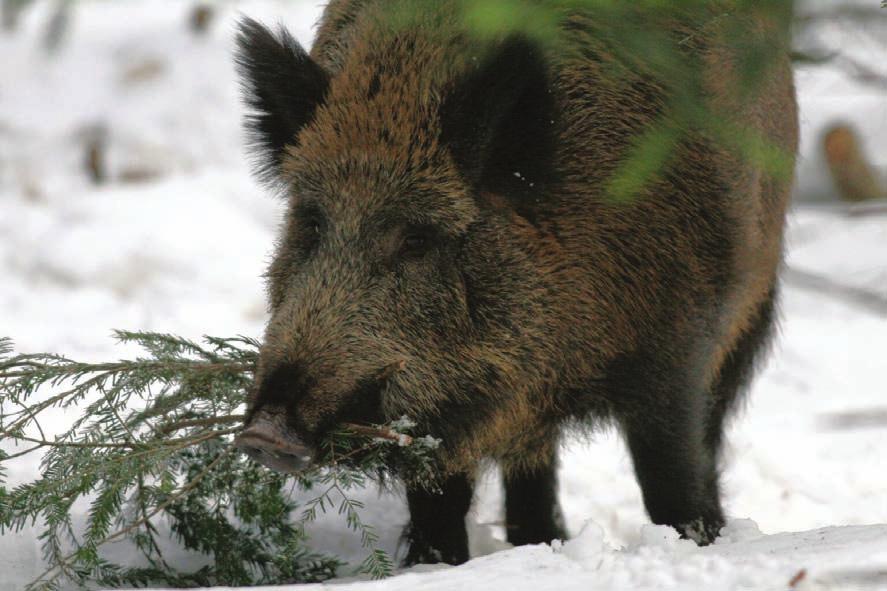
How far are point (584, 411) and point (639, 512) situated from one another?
1776mm

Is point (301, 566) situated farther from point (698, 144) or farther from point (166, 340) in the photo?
point (698, 144)

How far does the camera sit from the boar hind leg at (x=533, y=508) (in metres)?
4.80

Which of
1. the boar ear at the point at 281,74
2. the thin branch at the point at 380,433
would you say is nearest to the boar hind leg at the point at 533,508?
the thin branch at the point at 380,433

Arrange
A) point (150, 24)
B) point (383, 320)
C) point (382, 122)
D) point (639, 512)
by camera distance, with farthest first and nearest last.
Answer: point (150, 24)
point (639, 512)
point (382, 122)
point (383, 320)

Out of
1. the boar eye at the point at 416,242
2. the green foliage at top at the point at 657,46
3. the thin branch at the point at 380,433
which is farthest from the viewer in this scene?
the boar eye at the point at 416,242

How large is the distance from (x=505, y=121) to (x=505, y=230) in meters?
0.33

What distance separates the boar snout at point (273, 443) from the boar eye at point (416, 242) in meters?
0.72

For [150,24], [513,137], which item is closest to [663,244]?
[513,137]

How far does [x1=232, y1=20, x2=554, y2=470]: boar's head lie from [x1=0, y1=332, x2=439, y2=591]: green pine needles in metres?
0.22

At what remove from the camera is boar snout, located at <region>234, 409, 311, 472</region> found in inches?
113

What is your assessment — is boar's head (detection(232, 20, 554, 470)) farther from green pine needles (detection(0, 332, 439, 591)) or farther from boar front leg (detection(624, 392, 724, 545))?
boar front leg (detection(624, 392, 724, 545))

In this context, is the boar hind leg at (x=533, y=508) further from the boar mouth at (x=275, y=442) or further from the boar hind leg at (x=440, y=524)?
the boar mouth at (x=275, y=442)

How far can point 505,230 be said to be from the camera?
3.56 metres

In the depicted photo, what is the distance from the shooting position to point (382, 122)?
11.6 ft
